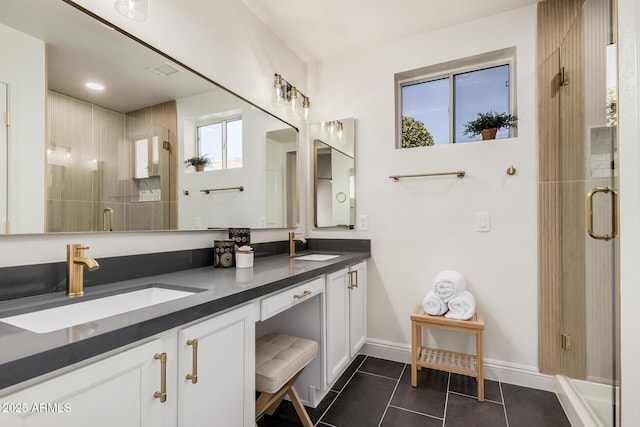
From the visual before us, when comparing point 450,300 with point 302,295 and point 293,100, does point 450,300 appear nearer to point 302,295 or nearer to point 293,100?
point 302,295

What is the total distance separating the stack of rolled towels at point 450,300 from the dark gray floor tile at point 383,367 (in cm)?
54

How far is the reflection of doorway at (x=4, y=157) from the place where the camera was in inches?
40.3

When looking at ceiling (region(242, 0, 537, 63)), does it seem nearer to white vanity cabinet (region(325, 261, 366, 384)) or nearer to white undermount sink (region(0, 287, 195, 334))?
white vanity cabinet (region(325, 261, 366, 384))

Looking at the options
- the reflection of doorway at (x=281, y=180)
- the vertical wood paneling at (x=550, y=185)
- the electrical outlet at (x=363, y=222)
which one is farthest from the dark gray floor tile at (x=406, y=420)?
the reflection of doorway at (x=281, y=180)

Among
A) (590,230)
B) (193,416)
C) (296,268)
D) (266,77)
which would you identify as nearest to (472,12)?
Result: (266,77)

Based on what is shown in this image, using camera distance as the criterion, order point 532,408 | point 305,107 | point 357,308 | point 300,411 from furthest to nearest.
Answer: point 305,107, point 357,308, point 532,408, point 300,411

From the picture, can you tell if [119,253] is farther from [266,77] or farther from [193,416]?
[266,77]

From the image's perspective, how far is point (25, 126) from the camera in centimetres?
108

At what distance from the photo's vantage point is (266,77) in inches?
A: 92.0

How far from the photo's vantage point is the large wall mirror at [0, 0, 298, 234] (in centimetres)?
108

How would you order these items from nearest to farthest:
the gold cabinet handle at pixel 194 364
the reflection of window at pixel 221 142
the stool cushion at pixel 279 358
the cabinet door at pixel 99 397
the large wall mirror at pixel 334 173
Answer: the cabinet door at pixel 99 397, the gold cabinet handle at pixel 194 364, the stool cushion at pixel 279 358, the reflection of window at pixel 221 142, the large wall mirror at pixel 334 173

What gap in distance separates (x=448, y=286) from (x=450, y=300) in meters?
0.10

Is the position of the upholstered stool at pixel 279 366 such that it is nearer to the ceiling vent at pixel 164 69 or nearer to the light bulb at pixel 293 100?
the ceiling vent at pixel 164 69

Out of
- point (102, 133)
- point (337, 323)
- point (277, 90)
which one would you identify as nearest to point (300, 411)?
point (337, 323)
